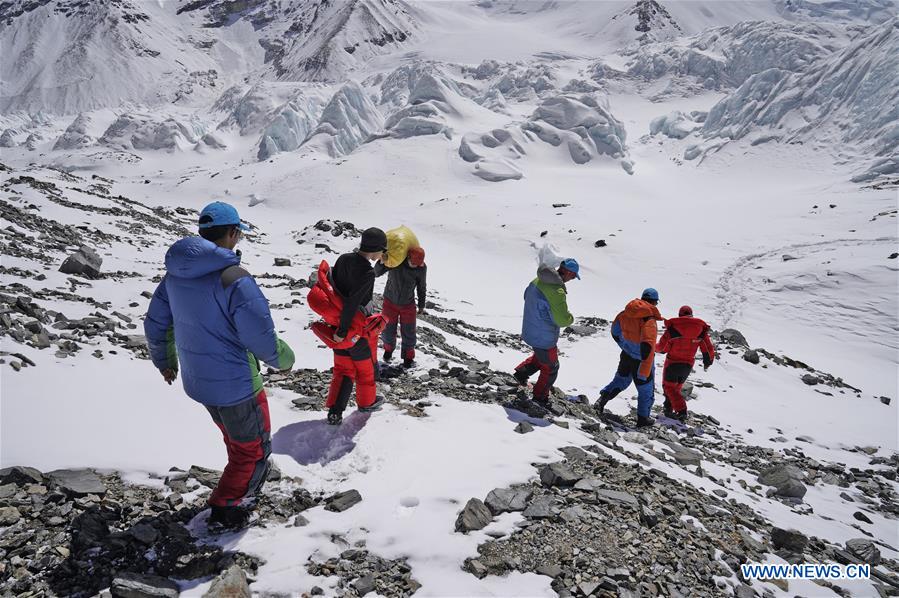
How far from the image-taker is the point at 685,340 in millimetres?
9125

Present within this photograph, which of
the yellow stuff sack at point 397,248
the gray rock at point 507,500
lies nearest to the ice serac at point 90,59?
the yellow stuff sack at point 397,248

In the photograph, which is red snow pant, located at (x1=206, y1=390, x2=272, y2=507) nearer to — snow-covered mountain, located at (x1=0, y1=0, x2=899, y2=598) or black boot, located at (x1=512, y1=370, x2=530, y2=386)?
snow-covered mountain, located at (x1=0, y1=0, x2=899, y2=598)

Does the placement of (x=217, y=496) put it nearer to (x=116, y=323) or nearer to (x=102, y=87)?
(x=116, y=323)

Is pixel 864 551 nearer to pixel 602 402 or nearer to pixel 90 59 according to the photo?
pixel 602 402

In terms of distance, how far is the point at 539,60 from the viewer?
432 feet

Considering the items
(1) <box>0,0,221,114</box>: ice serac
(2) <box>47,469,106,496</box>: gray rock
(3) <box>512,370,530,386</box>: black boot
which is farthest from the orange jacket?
(1) <box>0,0,221,114</box>: ice serac

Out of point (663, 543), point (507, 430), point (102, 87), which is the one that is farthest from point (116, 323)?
point (102, 87)

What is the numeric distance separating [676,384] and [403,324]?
5492mm

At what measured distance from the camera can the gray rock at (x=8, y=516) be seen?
3221mm

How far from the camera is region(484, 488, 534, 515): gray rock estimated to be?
402 centimetres

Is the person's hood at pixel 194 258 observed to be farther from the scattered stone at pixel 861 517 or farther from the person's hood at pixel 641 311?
the scattered stone at pixel 861 517

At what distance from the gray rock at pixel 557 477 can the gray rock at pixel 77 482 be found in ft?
12.5

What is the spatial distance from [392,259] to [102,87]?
195 m

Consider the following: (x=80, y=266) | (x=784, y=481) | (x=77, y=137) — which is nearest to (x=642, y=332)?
(x=784, y=481)
